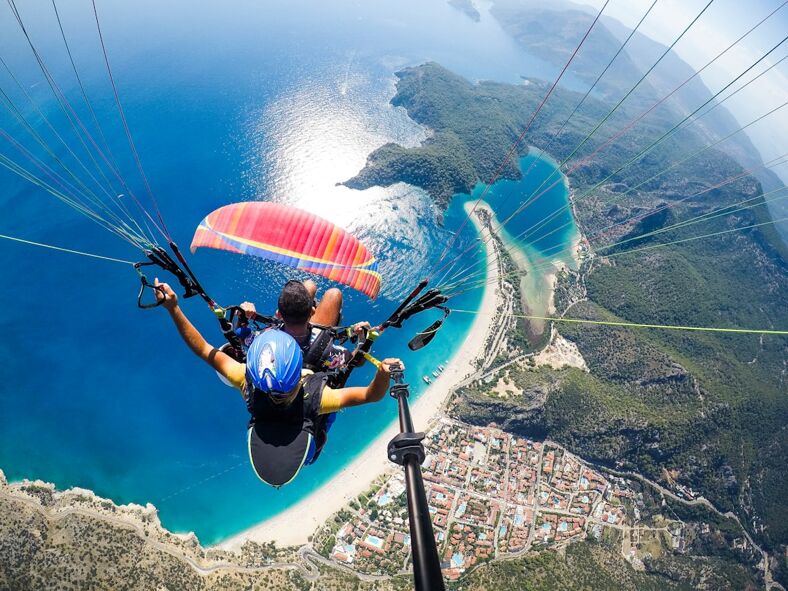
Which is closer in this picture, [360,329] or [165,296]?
[165,296]

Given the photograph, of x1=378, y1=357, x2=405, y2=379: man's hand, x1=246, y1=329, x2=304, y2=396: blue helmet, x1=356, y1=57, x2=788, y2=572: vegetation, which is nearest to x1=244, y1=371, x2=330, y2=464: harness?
x1=246, y1=329, x2=304, y2=396: blue helmet

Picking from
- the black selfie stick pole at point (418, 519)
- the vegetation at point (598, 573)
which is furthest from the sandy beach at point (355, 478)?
the black selfie stick pole at point (418, 519)

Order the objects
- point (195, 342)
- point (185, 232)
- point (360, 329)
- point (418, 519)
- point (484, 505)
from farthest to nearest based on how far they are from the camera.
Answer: point (185, 232) < point (484, 505) < point (360, 329) < point (195, 342) < point (418, 519)

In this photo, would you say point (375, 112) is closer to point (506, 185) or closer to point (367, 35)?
point (506, 185)

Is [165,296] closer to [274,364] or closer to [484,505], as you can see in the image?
[274,364]

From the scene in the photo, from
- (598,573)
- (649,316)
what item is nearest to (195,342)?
(598,573)

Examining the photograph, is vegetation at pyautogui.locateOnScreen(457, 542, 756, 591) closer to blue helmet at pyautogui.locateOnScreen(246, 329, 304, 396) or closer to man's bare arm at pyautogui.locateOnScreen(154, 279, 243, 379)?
man's bare arm at pyautogui.locateOnScreen(154, 279, 243, 379)

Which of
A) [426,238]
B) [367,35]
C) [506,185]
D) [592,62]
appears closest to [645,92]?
[592,62]
